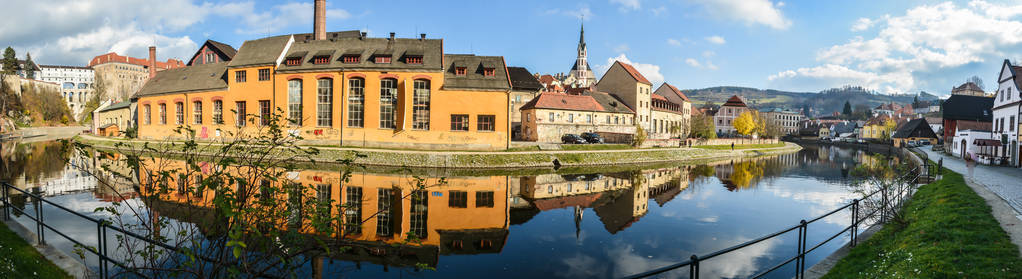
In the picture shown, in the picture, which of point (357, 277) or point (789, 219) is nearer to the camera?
point (357, 277)

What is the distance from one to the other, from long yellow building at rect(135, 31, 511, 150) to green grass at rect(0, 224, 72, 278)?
2876 cm

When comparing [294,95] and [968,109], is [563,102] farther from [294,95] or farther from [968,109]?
[968,109]

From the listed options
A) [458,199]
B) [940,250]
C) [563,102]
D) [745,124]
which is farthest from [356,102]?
[745,124]

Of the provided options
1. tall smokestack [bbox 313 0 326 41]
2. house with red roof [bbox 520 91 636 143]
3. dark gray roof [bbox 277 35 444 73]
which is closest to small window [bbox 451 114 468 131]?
dark gray roof [bbox 277 35 444 73]

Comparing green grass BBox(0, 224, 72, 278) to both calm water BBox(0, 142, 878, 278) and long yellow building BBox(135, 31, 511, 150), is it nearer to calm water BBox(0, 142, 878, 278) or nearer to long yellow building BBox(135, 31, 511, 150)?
calm water BBox(0, 142, 878, 278)

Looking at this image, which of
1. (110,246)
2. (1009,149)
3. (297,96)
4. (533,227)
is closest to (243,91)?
(297,96)

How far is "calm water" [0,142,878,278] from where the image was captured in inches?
419

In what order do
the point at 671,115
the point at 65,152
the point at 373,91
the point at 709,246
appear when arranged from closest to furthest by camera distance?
1. the point at 65,152
2. the point at 709,246
3. the point at 373,91
4. the point at 671,115

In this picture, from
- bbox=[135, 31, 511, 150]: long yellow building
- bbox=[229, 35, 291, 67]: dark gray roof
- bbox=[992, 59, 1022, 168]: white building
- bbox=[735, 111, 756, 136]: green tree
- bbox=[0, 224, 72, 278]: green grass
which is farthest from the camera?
bbox=[735, 111, 756, 136]: green tree

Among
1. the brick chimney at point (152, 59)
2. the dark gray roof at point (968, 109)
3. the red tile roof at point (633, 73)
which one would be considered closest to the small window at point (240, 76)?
the brick chimney at point (152, 59)

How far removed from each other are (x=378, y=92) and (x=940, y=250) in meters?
36.1

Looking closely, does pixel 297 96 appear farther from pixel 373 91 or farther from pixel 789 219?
pixel 789 219

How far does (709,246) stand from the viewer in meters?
13.0

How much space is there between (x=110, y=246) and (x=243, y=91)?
3624cm
